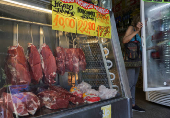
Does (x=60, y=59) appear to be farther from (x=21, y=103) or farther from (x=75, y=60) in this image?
(x=21, y=103)

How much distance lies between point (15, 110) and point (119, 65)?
1.24 meters

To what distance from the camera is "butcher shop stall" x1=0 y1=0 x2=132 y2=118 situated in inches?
49.3

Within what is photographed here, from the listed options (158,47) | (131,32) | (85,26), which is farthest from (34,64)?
(158,47)

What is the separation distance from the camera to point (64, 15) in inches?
56.9

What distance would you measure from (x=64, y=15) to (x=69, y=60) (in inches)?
22.2

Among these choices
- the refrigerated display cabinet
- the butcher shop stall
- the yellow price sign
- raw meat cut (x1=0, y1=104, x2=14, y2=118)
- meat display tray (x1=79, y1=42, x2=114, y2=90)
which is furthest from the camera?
the refrigerated display cabinet

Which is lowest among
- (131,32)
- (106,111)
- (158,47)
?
(106,111)

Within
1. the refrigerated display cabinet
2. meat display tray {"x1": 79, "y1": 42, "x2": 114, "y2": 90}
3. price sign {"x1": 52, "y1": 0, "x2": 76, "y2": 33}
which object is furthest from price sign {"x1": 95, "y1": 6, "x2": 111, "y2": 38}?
the refrigerated display cabinet

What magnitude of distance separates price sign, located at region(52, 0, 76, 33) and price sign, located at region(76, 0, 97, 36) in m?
0.07

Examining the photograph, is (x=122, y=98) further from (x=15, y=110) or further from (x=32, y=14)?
(x=32, y=14)

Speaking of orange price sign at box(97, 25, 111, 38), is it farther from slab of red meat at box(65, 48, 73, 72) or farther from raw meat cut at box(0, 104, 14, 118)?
raw meat cut at box(0, 104, 14, 118)

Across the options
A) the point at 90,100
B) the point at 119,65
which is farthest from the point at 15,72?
the point at 119,65

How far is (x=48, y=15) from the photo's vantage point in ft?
4.84

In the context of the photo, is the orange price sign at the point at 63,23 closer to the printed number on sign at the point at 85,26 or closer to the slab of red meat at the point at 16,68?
the printed number on sign at the point at 85,26
